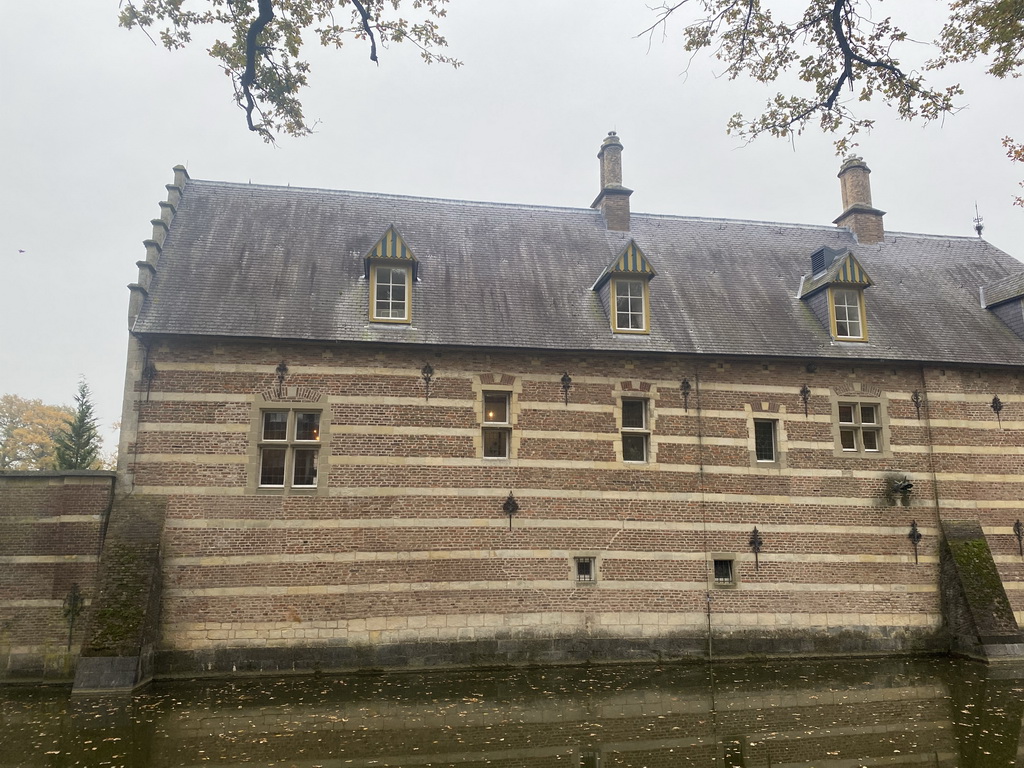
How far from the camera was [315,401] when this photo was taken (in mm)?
12234

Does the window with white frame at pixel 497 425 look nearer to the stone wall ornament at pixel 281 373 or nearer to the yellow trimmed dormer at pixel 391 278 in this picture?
the yellow trimmed dormer at pixel 391 278

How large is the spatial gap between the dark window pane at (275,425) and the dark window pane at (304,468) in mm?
413

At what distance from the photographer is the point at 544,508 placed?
1243cm

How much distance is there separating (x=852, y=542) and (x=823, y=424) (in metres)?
2.25

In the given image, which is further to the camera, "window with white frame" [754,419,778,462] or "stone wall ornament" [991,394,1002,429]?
"stone wall ornament" [991,394,1002,429]

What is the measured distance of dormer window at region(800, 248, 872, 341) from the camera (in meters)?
14.2

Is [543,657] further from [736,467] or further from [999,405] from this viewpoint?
[999,405]

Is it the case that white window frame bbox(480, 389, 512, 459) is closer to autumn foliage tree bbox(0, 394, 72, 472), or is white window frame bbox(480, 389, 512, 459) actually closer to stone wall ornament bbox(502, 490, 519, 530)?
stone wall ornament bbox(502, 490, 519, 530)

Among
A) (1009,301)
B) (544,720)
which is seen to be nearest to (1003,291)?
(1009,301)

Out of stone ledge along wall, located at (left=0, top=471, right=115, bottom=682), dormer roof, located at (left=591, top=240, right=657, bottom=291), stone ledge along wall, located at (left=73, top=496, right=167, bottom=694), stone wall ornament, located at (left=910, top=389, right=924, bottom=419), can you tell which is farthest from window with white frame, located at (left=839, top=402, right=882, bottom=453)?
stone ledge along wall, located at (left=0, top=471, right=115, bottom=682)

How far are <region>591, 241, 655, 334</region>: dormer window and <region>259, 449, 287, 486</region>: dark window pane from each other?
6.65m

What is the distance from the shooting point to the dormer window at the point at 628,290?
13.7 m

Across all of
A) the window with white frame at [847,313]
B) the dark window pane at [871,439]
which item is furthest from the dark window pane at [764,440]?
the window with white frame at [847,313]

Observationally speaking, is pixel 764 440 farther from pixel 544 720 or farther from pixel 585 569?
pixel 544 720
